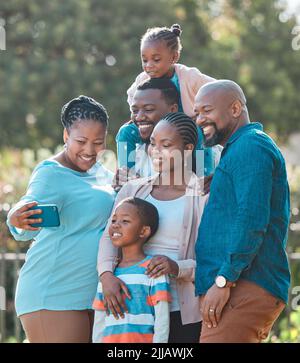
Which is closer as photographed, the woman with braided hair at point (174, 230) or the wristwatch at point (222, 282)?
the wristwatch at point (222, 282)

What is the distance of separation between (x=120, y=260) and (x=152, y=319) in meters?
0.34

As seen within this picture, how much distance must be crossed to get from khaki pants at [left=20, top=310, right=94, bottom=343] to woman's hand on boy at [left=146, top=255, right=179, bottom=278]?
1.54ft

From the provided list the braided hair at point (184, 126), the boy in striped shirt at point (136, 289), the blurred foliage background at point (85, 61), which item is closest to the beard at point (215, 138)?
the braided hair at point (184, 126)

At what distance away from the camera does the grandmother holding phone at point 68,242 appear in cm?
410

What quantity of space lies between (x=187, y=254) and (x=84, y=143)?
72cm

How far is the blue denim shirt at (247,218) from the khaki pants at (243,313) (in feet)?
0.12

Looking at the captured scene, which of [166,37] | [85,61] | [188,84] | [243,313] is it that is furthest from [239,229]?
[85,61]

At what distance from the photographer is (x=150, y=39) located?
4.64m

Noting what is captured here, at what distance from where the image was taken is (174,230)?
3.98 metres

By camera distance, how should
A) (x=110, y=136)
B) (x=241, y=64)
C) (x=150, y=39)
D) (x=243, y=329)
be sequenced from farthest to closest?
(x=241, y=64) < (x=110, y=136) < (x=150, y=39) < (x=243, y=329)

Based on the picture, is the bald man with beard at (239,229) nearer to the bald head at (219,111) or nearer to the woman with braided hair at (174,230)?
the bald head at (219,111)

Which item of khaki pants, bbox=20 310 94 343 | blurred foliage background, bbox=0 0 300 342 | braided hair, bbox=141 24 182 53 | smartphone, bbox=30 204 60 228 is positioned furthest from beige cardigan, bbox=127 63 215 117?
blurred foliage background, bbox=0 0 300 342
